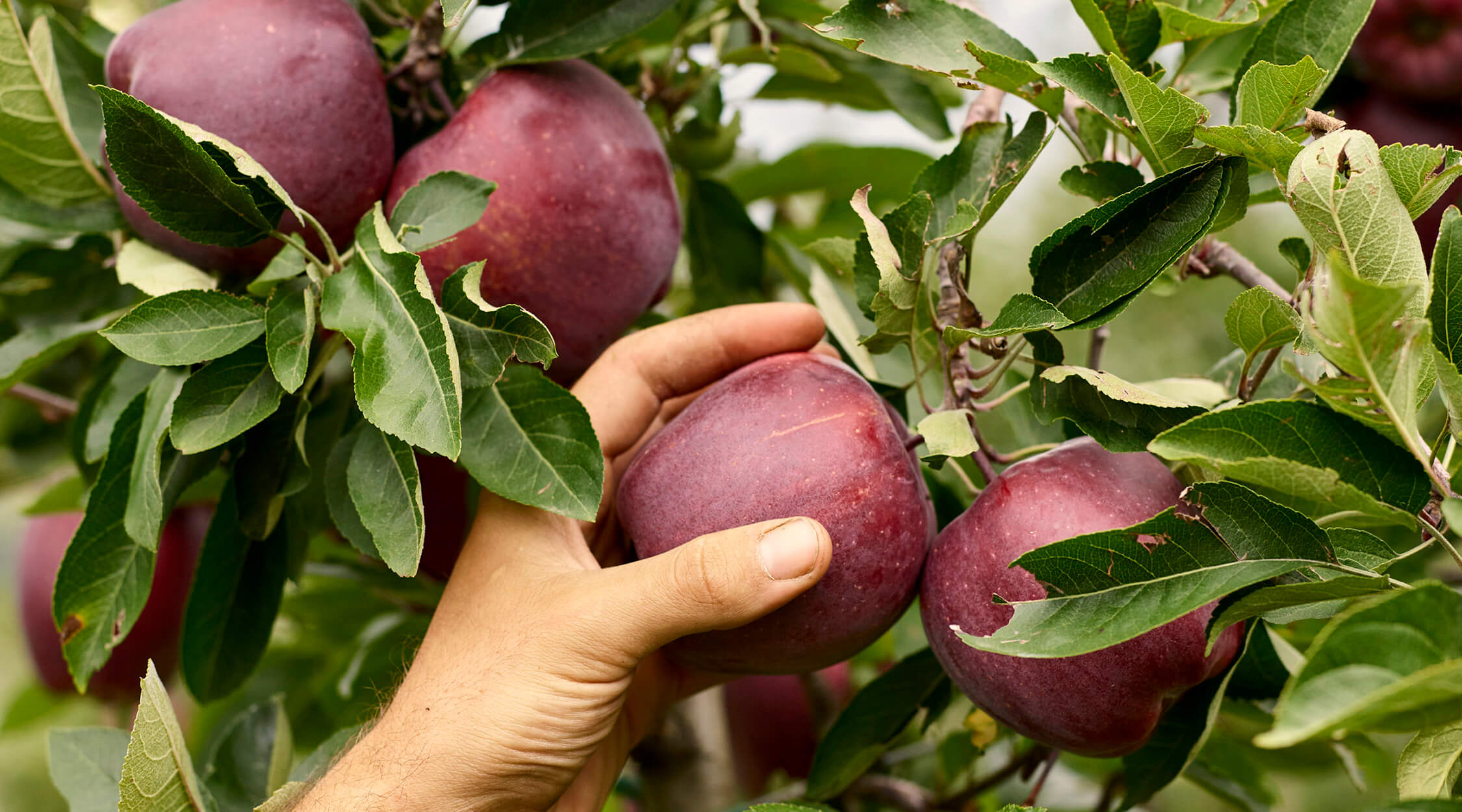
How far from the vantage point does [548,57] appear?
2.49 feet

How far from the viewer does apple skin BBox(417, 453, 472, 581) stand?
922 mm

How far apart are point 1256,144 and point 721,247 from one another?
58 centimetres

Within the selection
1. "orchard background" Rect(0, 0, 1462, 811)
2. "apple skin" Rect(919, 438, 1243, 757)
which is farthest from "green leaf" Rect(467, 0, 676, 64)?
A: "apple skin" Rect(919, 438, 1243, 757)

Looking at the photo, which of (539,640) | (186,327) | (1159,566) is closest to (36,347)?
(186,327)

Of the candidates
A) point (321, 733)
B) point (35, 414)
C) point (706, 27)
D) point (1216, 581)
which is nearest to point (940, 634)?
point (1216, 581)

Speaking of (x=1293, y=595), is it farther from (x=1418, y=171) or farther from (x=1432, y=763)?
(x=1418, y=171)

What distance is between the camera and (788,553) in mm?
595

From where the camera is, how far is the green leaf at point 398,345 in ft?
1.85

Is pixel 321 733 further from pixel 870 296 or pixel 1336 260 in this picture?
pixel 1336 260

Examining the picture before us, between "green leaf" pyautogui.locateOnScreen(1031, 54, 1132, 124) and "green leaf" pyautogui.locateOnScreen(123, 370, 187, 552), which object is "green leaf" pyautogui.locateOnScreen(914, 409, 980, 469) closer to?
"green leaf" pyautogui.locateOnScreen(1031, 54, 1132, 124)

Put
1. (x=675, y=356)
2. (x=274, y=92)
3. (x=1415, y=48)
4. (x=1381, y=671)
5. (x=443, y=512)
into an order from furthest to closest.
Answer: (x=1415, y=48), (x=443, y=512), (x=675, y=356), (x=274, y=92), (x=1381, y=671)

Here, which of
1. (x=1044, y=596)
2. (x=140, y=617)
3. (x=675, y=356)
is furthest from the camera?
(x=140, y=617)

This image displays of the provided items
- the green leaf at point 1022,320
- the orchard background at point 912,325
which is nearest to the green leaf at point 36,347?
the orchard background at point 912,325

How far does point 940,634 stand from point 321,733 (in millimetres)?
935
